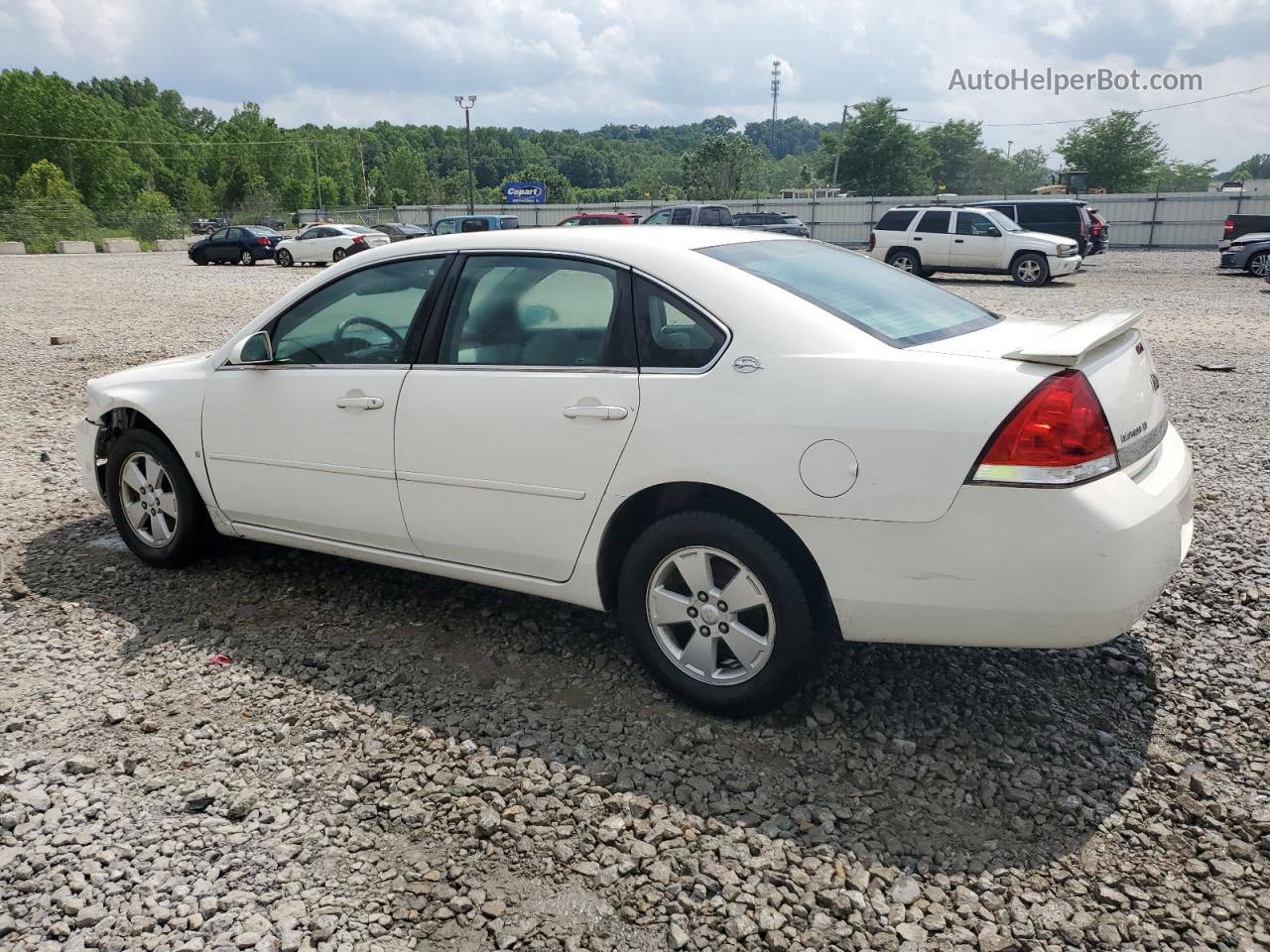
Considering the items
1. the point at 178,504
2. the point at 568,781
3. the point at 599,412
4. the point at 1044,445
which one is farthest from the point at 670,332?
the point at 178,504

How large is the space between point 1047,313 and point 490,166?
495 feet

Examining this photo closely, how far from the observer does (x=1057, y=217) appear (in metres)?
25.5

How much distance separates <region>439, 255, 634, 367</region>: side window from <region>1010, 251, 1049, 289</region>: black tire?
2053 cm

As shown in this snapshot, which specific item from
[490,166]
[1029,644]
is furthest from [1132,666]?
[490,166]

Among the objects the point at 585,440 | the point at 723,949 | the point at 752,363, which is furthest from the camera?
the point at 585,440

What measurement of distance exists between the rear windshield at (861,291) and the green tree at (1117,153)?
249 feet

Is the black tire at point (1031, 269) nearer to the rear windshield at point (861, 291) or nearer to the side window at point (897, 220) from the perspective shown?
the side window at point (897, 220)

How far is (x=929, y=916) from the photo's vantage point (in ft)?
8.18

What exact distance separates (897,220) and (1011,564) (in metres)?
22.3

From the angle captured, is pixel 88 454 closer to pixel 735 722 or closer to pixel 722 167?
pixel 735 722

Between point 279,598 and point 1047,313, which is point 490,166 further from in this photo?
point 279,598

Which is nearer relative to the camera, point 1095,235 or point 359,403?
point 359,403

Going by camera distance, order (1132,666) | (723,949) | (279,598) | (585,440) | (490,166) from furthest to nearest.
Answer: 1. (490,166)
2. (279,598)
3. (1132,666)
4. (585,440)
5. (723,949)

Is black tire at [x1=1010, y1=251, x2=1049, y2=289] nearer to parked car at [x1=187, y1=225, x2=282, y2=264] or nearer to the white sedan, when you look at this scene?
the white sedan
